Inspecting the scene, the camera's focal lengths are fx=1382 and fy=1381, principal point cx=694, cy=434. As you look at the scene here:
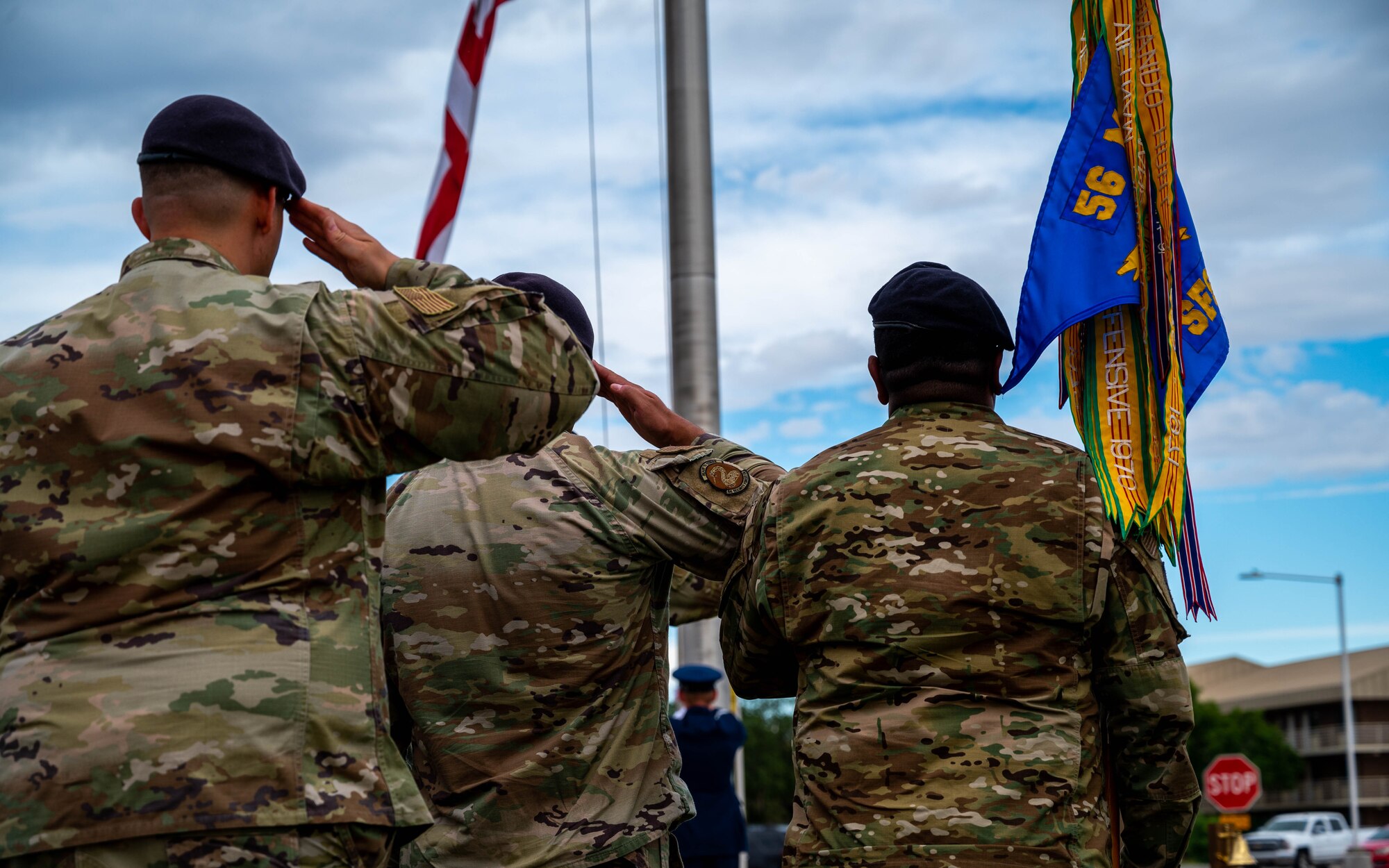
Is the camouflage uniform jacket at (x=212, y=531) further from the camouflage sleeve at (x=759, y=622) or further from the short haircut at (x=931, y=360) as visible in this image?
Result: the short haircut at (x=931, y=360)

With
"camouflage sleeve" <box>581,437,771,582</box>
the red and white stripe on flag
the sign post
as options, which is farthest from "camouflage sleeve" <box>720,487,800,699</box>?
the red and white stripe on flag

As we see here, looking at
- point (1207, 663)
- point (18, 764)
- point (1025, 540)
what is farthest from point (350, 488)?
point (1207, 663)

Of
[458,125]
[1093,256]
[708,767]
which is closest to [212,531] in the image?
[1093,256]

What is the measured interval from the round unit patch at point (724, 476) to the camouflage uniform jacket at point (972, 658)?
0.38m

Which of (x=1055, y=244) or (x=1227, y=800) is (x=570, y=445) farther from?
(x=1227, y=800)

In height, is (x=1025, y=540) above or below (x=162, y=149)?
below

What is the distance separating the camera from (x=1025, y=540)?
111 inches

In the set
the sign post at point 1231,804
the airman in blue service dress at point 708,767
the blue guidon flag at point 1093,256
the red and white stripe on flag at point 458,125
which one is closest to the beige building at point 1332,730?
the sign post at point 1231,804

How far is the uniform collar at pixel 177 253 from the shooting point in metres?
2.47

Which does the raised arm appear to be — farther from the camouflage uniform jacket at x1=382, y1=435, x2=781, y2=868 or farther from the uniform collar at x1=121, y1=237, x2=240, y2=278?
the camouflage uniform jacket at x1=382, y1=435, x2=781, y2=868

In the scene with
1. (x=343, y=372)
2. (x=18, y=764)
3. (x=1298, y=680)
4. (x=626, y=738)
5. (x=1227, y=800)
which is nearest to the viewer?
(x=18, y=764)

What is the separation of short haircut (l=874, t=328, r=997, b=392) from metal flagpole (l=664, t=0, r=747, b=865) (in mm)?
4341

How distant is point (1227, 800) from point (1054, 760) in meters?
10.3

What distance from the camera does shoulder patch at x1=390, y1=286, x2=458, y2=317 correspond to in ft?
7.98
